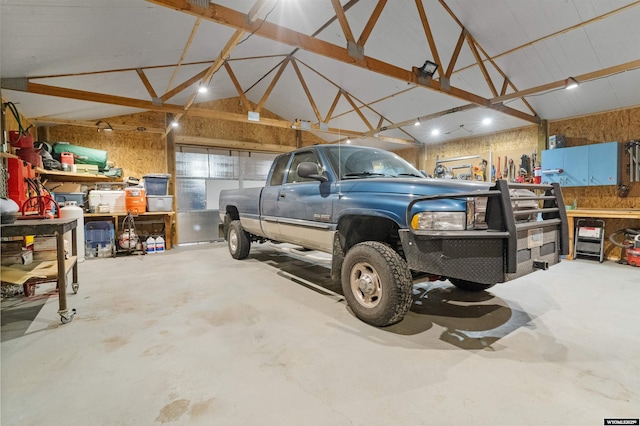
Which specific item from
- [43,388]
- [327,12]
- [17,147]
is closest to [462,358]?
[43,388]

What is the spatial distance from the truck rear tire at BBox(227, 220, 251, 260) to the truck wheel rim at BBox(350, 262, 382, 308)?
10.5 ft

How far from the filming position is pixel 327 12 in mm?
5004

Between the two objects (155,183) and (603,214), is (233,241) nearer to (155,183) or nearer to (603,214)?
(155,183)

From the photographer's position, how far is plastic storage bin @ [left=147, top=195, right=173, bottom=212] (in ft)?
23.2

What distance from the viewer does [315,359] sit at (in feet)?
6.97

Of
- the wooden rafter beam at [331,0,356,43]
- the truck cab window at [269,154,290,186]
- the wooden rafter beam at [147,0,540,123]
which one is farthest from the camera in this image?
the truck cab window at [269,154,290,186]

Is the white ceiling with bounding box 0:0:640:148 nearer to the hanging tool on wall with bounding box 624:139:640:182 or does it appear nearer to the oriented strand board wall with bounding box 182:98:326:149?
the hanging tool on wall with bounding box 624:139:640:182

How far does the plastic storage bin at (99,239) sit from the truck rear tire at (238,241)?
301cm

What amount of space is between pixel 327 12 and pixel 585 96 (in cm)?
546

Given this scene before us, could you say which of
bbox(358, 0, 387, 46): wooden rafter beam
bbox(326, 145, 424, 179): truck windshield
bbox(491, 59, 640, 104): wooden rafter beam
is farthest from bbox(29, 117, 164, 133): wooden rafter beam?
bbox(491, 59, 640, 104): wooden rafter beam

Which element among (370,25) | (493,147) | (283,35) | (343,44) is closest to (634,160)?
(493,147)

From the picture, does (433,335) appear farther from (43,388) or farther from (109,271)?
(109,271)

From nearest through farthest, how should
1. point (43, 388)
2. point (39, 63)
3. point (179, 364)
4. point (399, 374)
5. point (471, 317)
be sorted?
point (43, 388) → point (399, 374) → point (179, 364) → point (471, 317) → point (39, 63)

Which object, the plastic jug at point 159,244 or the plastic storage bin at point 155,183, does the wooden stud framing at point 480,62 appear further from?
the plastic jug at point 159,244
